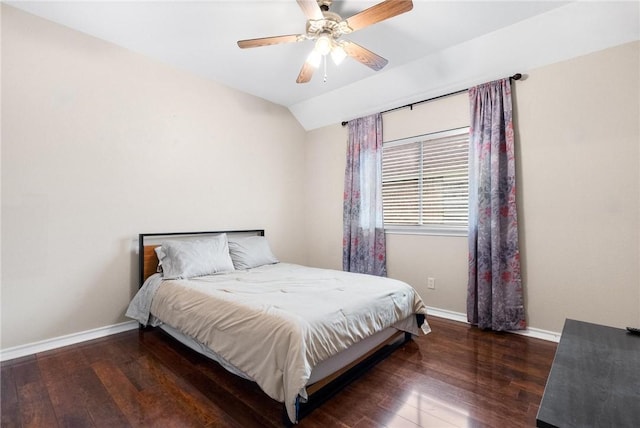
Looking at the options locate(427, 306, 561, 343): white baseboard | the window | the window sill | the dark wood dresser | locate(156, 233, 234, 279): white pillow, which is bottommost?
locate(427, 306, 561, 343): white baseboard

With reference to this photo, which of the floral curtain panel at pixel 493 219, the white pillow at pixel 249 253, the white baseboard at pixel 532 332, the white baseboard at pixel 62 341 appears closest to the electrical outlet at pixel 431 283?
the white baseboard at pixel 532 332

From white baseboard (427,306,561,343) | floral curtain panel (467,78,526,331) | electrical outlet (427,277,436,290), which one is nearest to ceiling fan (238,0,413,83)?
floral curtain panel (467,78,526,331)

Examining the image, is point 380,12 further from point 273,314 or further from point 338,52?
point 273,314

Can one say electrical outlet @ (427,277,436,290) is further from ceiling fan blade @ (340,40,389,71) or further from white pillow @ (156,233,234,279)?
ceiling fan blade @ (340,40,389,71)

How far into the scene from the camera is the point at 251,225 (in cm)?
400

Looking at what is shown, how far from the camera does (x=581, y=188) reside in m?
2.51

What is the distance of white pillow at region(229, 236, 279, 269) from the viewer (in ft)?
10.8

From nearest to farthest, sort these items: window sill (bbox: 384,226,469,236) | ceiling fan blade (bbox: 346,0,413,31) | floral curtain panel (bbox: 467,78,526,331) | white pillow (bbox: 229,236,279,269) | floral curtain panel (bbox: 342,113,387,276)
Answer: ceiling fan blade (bbox: 346,0,413,31) → floral curtain panel (bbox: 467,78,526,331) → window sill (bbox: 384,226,469,236) → white pillow (bbox: 229,236,279,269) → floral curtain panel (bbox: 342,113,387,276)

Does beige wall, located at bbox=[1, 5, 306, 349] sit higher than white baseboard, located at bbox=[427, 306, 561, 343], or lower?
higher

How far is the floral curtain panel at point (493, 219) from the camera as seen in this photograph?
276 centimetres

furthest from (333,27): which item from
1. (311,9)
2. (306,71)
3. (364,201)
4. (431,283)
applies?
(431,283)

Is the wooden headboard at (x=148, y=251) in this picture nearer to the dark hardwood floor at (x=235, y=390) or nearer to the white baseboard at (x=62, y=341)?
the white baseboard at (x=62, y=341)

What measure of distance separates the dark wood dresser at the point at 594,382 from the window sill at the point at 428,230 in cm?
188

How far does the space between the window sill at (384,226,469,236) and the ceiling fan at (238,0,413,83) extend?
184 cm
